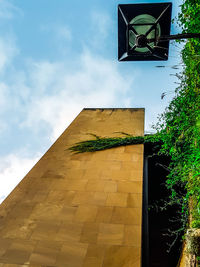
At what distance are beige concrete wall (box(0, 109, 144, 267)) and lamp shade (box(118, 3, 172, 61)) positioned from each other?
3.31m

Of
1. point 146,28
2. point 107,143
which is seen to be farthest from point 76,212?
Answer: point 146,28

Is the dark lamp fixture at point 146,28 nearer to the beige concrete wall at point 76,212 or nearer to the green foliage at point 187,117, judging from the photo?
the green foliage at point 187,117

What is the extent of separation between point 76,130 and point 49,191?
3403 millimetres

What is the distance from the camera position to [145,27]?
2.31 m

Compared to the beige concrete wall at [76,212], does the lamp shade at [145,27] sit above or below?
above

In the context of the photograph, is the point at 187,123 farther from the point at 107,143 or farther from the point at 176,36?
the point at 107,143

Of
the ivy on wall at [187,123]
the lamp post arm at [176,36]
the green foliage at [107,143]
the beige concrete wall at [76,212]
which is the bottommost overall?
the beige concrete wall at [76,212]

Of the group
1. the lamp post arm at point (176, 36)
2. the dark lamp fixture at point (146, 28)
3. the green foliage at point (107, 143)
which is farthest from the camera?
the green foliage at point (107, 143)

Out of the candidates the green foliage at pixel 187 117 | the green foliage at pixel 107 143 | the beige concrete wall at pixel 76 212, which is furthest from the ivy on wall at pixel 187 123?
the green foliage at pixel 107 143

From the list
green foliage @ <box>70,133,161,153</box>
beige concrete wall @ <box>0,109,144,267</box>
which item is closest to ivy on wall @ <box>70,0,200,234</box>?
beige concrete wall @ <box>0,109,144,267</box>

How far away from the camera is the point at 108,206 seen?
4.79m

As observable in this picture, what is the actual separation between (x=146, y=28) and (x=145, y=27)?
0.02m

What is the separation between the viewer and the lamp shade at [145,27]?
7.44ft

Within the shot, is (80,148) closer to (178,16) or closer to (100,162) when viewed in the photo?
(100,162)
